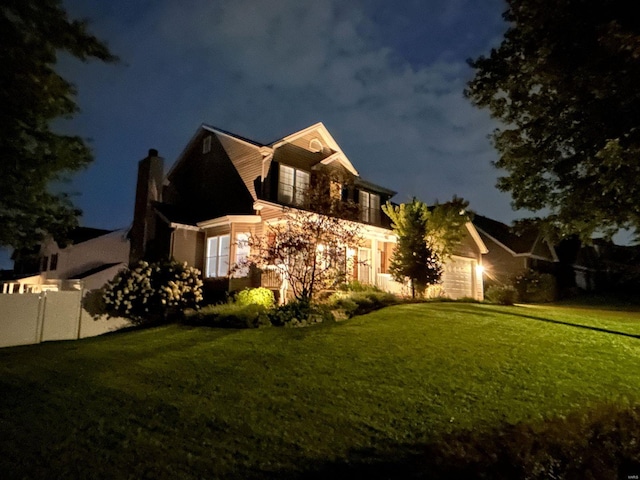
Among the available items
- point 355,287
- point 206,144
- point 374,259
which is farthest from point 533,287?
point 206,144

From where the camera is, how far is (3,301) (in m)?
13.9

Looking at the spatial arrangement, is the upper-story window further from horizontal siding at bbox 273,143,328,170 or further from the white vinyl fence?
the white vinyl fence

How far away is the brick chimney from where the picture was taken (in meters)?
21.3

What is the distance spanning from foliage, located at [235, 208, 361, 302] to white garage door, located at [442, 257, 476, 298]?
1224 cm

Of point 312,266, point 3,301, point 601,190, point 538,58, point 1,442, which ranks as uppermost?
point 538,58

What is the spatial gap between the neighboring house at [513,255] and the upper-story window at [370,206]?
1390 centimetres

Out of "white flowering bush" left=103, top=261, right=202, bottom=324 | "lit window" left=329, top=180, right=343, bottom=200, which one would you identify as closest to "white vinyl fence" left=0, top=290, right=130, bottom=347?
"white flowering bush" left=103, top=261, right=202, bottom=324

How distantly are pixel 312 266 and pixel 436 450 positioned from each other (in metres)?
10.3

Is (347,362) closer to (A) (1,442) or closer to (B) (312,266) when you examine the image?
(A) (1,442)

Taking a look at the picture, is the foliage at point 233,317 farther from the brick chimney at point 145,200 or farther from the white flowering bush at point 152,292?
the brick chimney at point 145,200

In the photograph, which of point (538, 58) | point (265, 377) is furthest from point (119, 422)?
point (538, 58)

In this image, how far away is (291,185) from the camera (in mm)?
21406

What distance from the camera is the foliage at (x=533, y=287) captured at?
1148 inches

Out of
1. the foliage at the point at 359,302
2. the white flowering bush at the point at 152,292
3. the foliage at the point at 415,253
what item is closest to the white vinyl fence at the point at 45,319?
the white flowering bush at the point at 152,292
